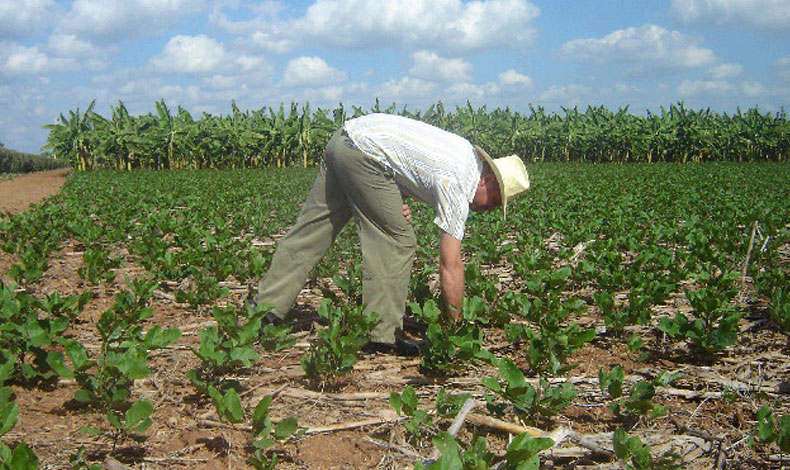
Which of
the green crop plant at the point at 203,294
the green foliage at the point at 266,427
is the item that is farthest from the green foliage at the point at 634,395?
the green crop plant at the point at 203,294

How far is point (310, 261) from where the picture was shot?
4.18m

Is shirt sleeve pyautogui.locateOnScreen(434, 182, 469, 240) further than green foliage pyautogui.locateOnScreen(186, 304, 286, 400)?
Yes

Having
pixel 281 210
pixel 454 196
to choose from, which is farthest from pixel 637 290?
pixel 281 210

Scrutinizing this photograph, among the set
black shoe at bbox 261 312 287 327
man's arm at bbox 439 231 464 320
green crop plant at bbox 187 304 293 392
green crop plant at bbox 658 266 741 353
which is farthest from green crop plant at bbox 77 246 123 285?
green crop plant at bbox 658 266 741 353

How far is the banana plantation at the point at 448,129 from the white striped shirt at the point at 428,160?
21.1 m

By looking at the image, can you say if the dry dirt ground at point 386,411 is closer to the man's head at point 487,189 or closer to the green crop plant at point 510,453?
the green crop plant at point 510,453

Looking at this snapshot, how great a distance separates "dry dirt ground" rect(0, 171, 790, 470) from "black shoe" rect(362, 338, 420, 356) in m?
0.08

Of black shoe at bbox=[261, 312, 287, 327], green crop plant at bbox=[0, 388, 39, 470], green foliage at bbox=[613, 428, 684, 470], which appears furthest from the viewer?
black shoe at bbox=[261, 312, 287, 327]

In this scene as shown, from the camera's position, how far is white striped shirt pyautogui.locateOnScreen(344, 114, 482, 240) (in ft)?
11.3

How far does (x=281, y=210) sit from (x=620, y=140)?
2216 centimetres

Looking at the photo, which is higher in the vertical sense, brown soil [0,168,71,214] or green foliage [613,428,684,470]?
brown soil [0,168,71,214]

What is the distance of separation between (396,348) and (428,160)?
1213mm

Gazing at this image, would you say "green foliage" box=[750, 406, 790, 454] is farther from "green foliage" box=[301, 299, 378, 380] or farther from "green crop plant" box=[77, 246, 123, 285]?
"green crop plant" box=[77, 246, 123, 285]

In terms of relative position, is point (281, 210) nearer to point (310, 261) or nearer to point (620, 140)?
point (310, 261)
